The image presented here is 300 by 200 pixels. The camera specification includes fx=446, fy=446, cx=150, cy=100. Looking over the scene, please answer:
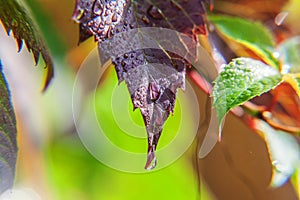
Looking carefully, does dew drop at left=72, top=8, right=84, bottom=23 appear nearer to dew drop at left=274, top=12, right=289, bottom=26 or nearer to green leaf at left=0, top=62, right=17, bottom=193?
green leaf at left=0, top=62, right=17, bottom=193

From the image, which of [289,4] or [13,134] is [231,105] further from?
[289,4]

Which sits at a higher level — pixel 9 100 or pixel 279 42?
pixel 9 100

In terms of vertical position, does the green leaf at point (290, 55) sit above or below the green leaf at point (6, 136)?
below

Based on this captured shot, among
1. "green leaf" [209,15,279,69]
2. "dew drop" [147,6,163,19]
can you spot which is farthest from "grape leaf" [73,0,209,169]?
"green leaf" [209,15,279,69]

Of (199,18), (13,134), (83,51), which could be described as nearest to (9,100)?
(13,134)

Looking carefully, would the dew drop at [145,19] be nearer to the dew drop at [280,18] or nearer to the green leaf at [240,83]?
the green leaf at [240,83]

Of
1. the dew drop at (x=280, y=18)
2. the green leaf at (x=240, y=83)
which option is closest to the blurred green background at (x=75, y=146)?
the dew drop at (x=280, y=18)

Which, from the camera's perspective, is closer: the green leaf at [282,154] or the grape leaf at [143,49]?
the grape leaf at [143,49]
